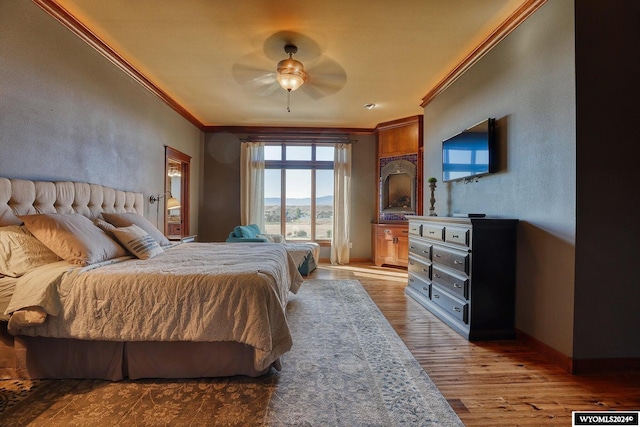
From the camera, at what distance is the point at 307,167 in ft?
20.9

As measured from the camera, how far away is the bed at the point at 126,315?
177 cm

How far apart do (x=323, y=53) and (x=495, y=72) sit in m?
1.74

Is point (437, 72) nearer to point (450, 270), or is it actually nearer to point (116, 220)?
point (450, 270)

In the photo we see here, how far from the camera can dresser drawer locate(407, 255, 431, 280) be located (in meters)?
3.36

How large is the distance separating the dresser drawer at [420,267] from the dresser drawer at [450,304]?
7.7 inches

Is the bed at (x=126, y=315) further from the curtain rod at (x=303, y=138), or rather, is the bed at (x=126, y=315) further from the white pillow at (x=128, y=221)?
the curtain rod at (x=303, y=138)

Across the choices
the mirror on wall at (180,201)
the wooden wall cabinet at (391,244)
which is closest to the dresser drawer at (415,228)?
the wooden wall cabinet at (391,244)

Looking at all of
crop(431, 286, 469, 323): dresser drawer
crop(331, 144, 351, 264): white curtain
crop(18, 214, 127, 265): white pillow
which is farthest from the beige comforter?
crop(331, 144, 351, 264): white curtain

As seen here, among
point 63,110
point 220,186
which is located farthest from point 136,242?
point 220,186

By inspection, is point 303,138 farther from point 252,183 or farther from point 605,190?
point 605,190

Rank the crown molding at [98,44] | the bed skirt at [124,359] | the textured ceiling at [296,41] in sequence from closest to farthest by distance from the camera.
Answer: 1. the bed skirt at [124,359]
2. the crown molding at [98,44]
3. the textured ceiling at [296,41]

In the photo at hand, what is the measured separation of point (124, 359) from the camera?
1.91 metres

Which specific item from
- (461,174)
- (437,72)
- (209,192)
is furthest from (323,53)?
(209,192)

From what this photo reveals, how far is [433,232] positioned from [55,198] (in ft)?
11.5
